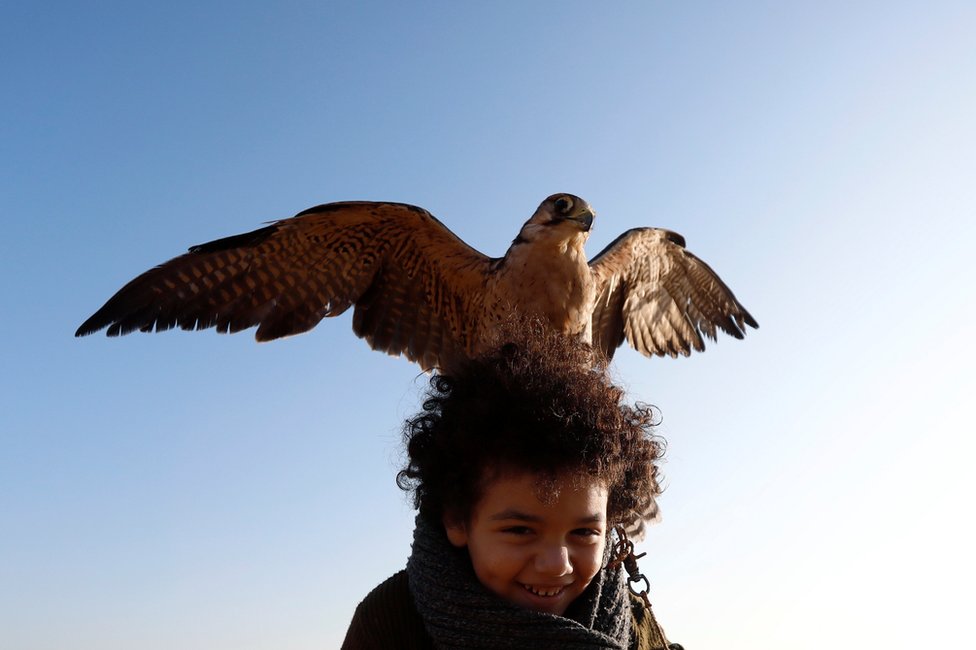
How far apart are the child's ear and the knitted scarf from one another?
0.05ft

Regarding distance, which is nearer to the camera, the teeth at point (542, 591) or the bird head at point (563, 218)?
the teeth at point (542, 591)

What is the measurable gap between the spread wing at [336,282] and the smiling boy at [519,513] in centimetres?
289

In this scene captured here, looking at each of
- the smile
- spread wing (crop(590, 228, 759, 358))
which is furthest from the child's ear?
spread wing (crop(590, 228, 759, 358))

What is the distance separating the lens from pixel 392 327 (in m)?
5.39

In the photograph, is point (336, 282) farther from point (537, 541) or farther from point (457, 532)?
point (537, 541)

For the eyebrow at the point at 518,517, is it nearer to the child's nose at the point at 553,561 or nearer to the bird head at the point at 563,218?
the child's nose at the point at 553,561

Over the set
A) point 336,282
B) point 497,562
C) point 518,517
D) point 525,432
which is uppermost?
point 336,282

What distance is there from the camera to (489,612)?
6.44ft

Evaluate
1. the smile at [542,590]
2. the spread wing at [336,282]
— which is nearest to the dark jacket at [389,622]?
the smile at [542,590]

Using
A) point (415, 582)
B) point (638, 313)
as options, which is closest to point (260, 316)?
point (638, 313)

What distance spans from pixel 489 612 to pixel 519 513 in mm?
243

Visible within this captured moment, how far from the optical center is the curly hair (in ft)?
6.87

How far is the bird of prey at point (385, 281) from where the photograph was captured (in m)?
4.61

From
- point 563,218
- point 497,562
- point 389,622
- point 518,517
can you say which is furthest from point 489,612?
point 563,218
